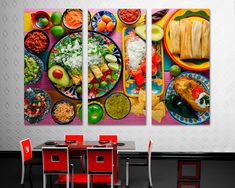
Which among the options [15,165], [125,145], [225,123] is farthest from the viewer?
[225,123]

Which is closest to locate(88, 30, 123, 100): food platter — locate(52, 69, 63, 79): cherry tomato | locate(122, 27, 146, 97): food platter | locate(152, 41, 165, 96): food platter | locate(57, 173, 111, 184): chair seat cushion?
locate(122, 27, 146, 97): food platter

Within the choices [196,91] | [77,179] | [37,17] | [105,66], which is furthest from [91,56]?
[77,179]

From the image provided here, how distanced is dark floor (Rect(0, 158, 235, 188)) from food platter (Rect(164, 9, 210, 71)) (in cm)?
208

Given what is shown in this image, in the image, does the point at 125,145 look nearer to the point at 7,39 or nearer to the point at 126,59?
the point at 126,59

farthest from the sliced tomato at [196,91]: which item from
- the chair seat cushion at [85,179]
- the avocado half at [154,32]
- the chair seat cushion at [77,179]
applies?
the chair seat cushion at [77,179]

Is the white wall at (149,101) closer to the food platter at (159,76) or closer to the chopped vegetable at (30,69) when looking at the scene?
the chopped vegetable at (30,69)

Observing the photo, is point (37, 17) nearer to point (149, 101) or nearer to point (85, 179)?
point (149, 101)

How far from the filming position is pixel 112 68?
9.98 m

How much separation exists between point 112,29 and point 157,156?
9.72ft

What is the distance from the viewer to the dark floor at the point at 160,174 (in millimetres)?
7574

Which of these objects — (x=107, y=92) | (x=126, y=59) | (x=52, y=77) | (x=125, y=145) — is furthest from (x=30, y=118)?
(x=125, y=145)

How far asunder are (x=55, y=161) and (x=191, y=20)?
5213 millimetres

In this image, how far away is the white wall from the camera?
1004 centimetres

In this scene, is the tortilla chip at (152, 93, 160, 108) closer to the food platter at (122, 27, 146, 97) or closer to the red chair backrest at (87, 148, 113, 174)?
the food platter at (122, 27, 146, 97)
